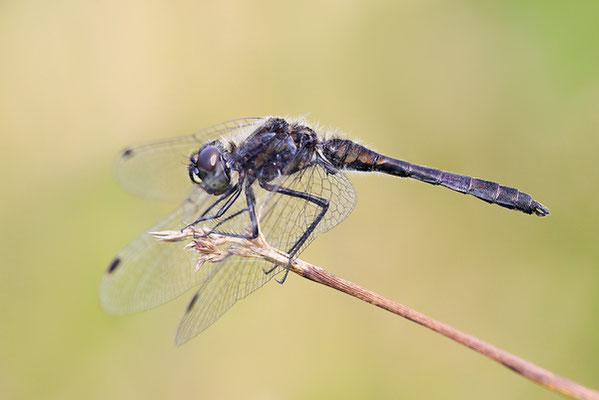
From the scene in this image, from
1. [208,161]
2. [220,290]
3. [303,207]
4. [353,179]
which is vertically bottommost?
[220,290]

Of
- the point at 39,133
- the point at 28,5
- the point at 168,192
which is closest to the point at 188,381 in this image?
the point at 168,192

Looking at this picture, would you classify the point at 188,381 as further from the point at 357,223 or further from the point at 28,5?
the point at 28,5

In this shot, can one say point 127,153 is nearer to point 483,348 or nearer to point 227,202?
point 227,202

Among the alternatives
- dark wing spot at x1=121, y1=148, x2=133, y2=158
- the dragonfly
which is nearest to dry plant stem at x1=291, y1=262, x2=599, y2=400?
the dragonfly

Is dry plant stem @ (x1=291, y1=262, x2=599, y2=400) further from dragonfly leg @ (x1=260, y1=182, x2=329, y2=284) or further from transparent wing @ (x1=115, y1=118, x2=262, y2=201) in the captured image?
transparent wing @ (x1=115, y1=118, x2=262, y2=201)

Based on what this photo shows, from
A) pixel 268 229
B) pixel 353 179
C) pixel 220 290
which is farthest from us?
pixel 353 179

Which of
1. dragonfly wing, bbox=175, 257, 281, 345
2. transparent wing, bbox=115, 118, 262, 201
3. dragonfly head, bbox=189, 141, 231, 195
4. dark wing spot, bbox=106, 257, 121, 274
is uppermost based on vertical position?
dragonfly head, bbox=189, 141, 231, 195

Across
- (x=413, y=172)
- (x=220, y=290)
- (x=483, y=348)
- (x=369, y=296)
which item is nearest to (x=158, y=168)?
(x=220, y=290)
